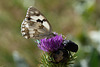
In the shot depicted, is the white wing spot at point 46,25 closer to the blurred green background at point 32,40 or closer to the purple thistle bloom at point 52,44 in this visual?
the purple thistle bloom at point 52,44

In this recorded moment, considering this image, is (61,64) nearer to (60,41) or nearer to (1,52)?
(60,41)

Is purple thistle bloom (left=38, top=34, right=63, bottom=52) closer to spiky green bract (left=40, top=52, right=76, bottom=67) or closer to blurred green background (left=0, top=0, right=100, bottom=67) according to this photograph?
spiky green bract (left=40, top=52, right=76, bottom=67)

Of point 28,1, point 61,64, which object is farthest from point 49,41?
point 28,1

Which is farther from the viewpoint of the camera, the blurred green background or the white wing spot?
the blurred green background

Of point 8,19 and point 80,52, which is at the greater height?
point 8,19

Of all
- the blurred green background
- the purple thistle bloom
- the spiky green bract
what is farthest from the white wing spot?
the blurred green background

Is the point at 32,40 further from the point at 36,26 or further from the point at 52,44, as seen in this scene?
the point at 52,44

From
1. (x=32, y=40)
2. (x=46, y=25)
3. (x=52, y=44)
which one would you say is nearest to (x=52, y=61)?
(x=52, y=44)

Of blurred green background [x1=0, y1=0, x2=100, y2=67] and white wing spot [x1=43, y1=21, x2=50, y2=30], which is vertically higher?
blurred green background [x1=0, y1=0, x2=100, y2=67]

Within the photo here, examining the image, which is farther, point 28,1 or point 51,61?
point 28,1
